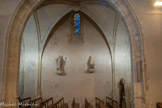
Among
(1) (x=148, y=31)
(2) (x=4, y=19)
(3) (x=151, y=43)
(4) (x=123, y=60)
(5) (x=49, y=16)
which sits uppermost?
(5) (x=49, y=16)

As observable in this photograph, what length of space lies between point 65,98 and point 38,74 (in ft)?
6.54

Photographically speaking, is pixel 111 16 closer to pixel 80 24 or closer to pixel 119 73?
pixel 80 24

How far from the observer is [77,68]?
10.0 meters

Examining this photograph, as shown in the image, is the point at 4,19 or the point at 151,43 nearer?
the point at 151,43

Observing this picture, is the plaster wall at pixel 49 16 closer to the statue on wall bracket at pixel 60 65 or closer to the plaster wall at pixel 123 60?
the statue on wall bracket at pixel 60 65

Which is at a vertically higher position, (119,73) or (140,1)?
(140,1)

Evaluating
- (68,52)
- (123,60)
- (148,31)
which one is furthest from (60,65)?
(148,31)

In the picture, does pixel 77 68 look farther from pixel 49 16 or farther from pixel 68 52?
pixel 49 16

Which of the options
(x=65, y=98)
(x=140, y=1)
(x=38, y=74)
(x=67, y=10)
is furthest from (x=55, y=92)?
(x=140, y=1)

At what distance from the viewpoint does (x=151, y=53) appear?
4969mm

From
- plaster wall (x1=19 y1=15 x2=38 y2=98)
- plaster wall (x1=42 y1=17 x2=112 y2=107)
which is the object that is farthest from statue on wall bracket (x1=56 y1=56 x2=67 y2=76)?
plaster wall (x1=19 y1=15 x2=38 y2=98)

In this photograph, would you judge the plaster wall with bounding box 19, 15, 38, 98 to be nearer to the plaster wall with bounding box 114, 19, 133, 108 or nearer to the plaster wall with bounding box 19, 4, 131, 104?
the plaster wall with bounding box 19, 4, 131, 104

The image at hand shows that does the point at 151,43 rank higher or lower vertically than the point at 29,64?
higher

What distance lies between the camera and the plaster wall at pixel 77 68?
382 inches
